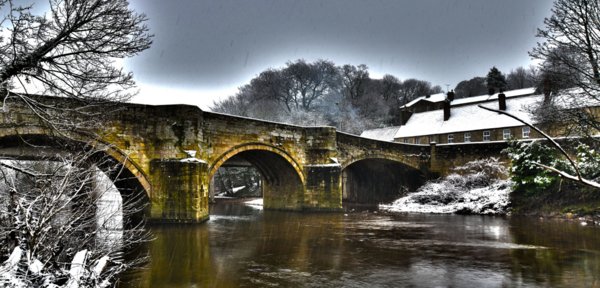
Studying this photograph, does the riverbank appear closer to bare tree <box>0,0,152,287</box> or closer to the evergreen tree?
bare tree <box>0,0,152,287</box>

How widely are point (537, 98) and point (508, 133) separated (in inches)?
134

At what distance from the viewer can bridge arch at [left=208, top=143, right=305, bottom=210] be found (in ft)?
63.1

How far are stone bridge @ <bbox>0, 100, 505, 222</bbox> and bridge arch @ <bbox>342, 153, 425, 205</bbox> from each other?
0.23 ft

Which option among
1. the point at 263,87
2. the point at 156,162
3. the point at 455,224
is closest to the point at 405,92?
the point at 263,87

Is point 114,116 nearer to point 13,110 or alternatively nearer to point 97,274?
point 13,110

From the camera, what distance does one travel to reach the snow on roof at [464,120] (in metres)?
31.9

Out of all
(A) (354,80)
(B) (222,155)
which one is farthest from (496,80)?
(B) (222,155)

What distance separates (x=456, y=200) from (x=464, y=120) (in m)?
13.6

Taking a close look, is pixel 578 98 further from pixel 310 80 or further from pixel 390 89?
pixel 390 89

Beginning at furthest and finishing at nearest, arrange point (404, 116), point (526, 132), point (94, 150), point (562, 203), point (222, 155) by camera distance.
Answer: point (404, 116), point (526, 132), point (562, 203), point (222, 155), point (94, 150)

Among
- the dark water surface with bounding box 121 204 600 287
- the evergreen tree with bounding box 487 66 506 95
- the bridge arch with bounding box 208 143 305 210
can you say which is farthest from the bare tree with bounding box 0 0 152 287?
the evergreen tree with bounding box 487 66 506 95

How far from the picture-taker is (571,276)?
773 cm

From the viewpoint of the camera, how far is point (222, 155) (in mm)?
17250

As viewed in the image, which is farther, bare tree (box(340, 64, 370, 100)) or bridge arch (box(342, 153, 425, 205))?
bare tree (box(340, 64, 370, 100))
